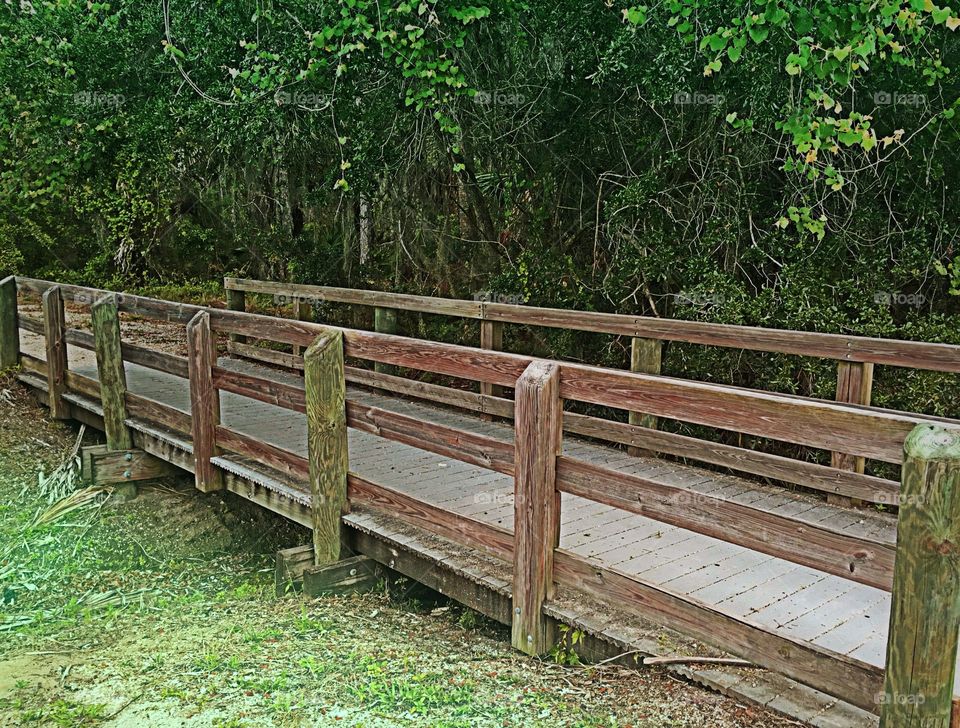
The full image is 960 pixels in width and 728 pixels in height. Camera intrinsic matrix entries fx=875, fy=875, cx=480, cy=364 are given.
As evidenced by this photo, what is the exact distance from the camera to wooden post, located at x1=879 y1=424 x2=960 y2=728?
254 centimetres

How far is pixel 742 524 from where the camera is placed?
123 inches

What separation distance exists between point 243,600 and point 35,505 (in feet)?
8.28

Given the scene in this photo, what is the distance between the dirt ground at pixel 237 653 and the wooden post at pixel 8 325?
126 inches

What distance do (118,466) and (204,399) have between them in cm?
141

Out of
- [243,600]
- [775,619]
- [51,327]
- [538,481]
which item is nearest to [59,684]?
[243,600]

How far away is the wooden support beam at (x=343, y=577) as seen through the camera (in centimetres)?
486

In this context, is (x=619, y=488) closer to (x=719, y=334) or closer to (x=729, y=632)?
(x=729, y=632)

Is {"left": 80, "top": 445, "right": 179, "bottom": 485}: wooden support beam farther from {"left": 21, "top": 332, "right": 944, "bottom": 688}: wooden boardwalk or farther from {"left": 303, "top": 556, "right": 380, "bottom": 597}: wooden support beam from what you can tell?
{"left": 303, "top": 556, "right": 380, "bottom": 597}: wooden support beam

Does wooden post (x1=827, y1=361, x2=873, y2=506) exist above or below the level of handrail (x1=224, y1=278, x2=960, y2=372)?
below

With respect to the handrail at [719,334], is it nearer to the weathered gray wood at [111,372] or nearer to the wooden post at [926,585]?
the weathered gray wood at [111,372]

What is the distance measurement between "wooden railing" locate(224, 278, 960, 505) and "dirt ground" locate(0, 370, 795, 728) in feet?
3.86

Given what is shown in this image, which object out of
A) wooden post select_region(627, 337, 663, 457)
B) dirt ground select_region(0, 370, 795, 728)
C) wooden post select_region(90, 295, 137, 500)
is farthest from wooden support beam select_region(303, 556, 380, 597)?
wooden post select_region(90, 295, 137, 500)

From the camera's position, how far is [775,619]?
140 inches

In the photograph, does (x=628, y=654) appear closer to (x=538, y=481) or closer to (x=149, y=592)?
(x=538, y=481)
